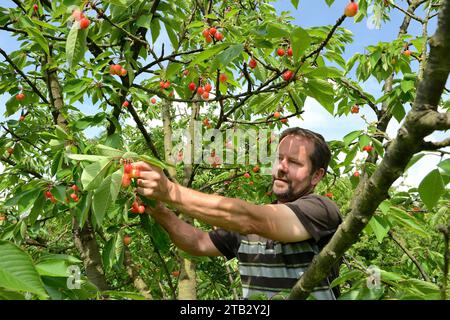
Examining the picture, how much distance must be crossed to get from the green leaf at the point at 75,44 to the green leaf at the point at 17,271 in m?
1.45

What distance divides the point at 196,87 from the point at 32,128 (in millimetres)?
1510

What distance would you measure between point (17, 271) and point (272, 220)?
1116 millimetres

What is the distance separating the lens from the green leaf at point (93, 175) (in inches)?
57.9

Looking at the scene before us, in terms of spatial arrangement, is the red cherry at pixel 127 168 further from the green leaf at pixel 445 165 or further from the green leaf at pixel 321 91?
the green leaf at pixel 445 165

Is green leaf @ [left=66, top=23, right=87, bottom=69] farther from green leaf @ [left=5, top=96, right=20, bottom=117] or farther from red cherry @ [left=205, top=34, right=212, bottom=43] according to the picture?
green leaf @ [left=5, top=96, right=20, bottom=117]

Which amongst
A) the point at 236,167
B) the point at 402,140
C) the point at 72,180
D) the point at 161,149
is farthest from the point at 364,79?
the point at 402,140

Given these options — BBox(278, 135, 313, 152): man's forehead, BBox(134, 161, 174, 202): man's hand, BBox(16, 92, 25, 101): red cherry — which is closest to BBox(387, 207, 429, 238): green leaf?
BBox(278, 135, 313, 152): man's forehead

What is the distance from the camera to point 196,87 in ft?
9.99

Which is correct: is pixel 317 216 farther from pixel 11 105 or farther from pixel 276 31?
pixel 11 105

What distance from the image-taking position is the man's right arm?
8.07ft

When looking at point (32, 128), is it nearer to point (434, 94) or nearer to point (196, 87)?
point (196, 87)

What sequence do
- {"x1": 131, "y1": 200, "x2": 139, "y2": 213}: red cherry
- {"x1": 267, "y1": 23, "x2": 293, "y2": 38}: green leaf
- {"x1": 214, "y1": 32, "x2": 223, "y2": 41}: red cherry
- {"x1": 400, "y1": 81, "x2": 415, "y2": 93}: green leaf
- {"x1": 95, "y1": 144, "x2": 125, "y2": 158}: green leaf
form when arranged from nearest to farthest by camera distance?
1. {"x1": 95, "y1": 144, "x2": 125, "y2": 158}: green leaf
2. {"x1": 267, "y1": 23, "x2": 293, "y2": 38}: green leaf
3. {"x1": 131, "y1": 200, "x2": 139, "y2": 213}: red cherry
4. {"x1": 214, "y1": 32, "x2": 223, "y2": 41}: red cherry
5. {"x1": 400, "y1": 81, "x2": 415, "y2": 93}: green leaf

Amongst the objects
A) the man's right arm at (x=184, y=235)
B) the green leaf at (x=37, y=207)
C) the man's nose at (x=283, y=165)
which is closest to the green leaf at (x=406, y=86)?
the man's nose at (x=283, y=165)
